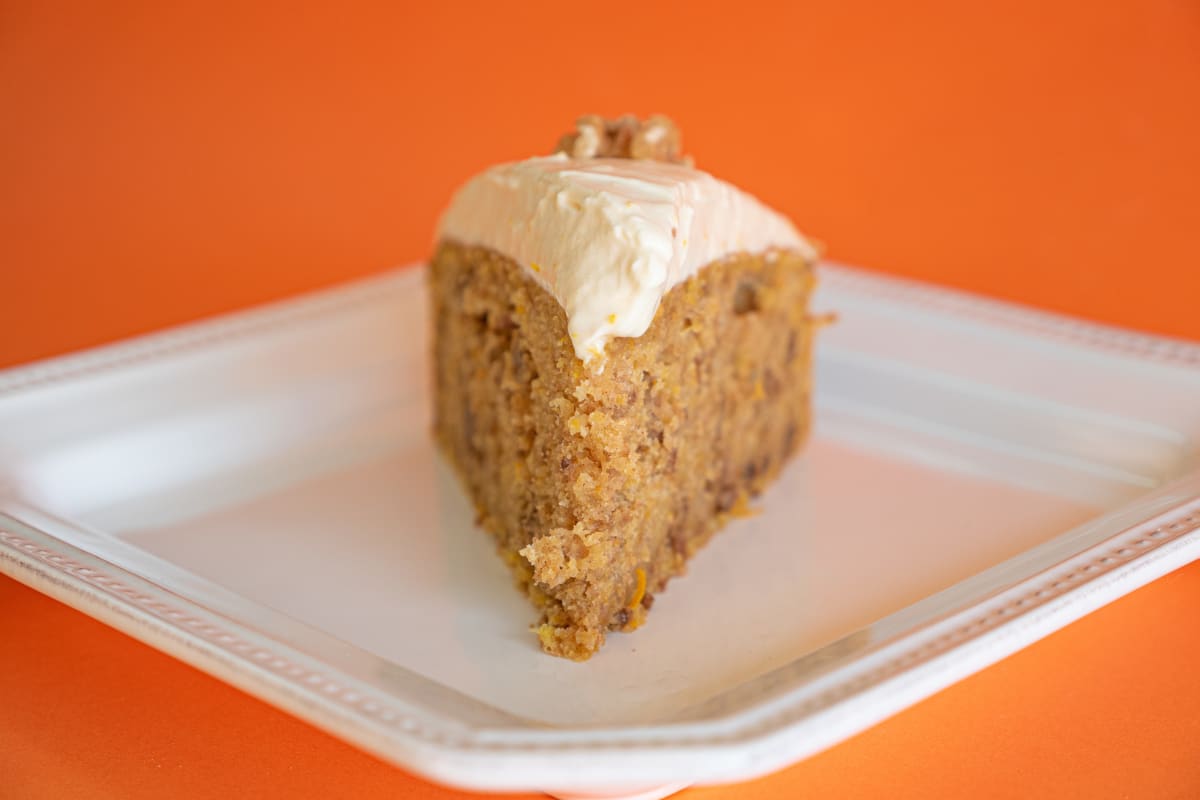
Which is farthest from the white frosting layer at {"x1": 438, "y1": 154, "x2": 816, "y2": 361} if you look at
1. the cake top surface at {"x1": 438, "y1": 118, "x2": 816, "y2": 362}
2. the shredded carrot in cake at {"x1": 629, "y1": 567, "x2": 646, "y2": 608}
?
the shredded carrot in cake at {"x1": 629, "y1": 567, "x2": 646, "y2": 608}

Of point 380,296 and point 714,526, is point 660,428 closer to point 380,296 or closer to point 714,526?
point 714,526

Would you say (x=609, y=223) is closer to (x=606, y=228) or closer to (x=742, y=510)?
(x=606, y=228)

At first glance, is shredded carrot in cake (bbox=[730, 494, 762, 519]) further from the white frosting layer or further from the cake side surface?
the white frosting layer

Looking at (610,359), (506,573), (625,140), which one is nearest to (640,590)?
(506,573)

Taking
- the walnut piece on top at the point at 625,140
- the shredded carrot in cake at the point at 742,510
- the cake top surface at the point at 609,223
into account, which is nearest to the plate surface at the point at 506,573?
the shredded carrot in cake at the point at 742,510

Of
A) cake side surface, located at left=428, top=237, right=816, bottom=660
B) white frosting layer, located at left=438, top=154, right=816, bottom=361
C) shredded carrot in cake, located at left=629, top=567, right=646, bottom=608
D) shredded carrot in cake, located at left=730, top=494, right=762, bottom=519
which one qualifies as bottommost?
shredded carrot in cake, located at left=730, top=494, right=762, bottom=519

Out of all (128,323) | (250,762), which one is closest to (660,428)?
(250,762)

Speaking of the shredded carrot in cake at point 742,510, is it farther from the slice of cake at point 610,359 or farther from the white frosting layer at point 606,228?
the white frosting layer at point 606,228
